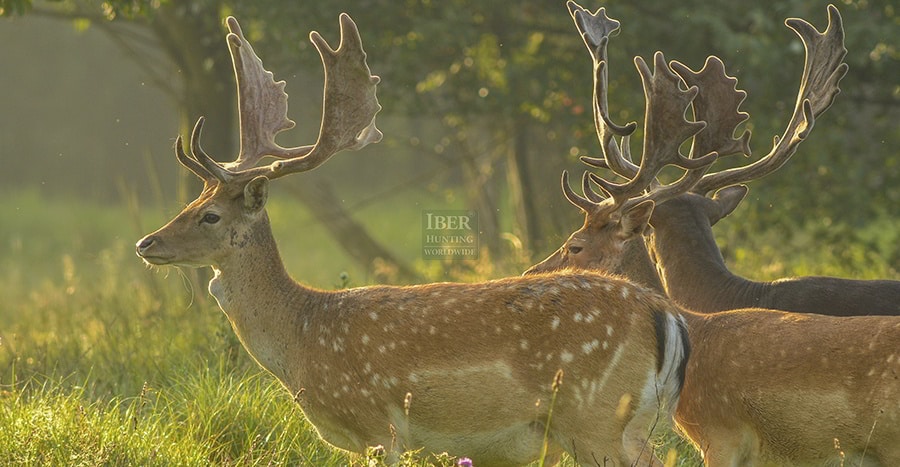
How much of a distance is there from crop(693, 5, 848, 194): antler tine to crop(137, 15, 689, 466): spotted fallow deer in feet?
7.52

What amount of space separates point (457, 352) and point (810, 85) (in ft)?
11.1

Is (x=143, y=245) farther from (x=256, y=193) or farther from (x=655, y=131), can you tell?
(x=655, y=131)

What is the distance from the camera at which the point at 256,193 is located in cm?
538

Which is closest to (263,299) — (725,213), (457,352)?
(457,352)

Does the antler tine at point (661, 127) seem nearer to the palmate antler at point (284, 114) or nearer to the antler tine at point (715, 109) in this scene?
the antler tine at point (715, 109)

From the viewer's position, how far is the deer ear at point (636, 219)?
6.32 meters

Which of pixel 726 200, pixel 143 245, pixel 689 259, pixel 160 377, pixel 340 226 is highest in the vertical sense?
pixel 143 245

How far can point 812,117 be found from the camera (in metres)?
6.51

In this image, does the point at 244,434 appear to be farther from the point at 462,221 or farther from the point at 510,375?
the point at 462,221

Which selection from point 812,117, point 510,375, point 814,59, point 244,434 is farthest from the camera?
point 814,59

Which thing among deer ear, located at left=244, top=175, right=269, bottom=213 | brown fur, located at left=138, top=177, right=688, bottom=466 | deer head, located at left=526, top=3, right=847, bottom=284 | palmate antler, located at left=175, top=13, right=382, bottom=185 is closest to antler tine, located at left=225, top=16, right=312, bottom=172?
palmate antler, located at left=175, top=13, right=382, bottom=185

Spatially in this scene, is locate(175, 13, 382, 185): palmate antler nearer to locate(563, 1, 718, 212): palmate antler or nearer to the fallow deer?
locate(563, 1, 718, 212): palmate antler

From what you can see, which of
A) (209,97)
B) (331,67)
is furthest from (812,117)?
(209,97)

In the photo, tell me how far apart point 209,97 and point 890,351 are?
7489 mm
